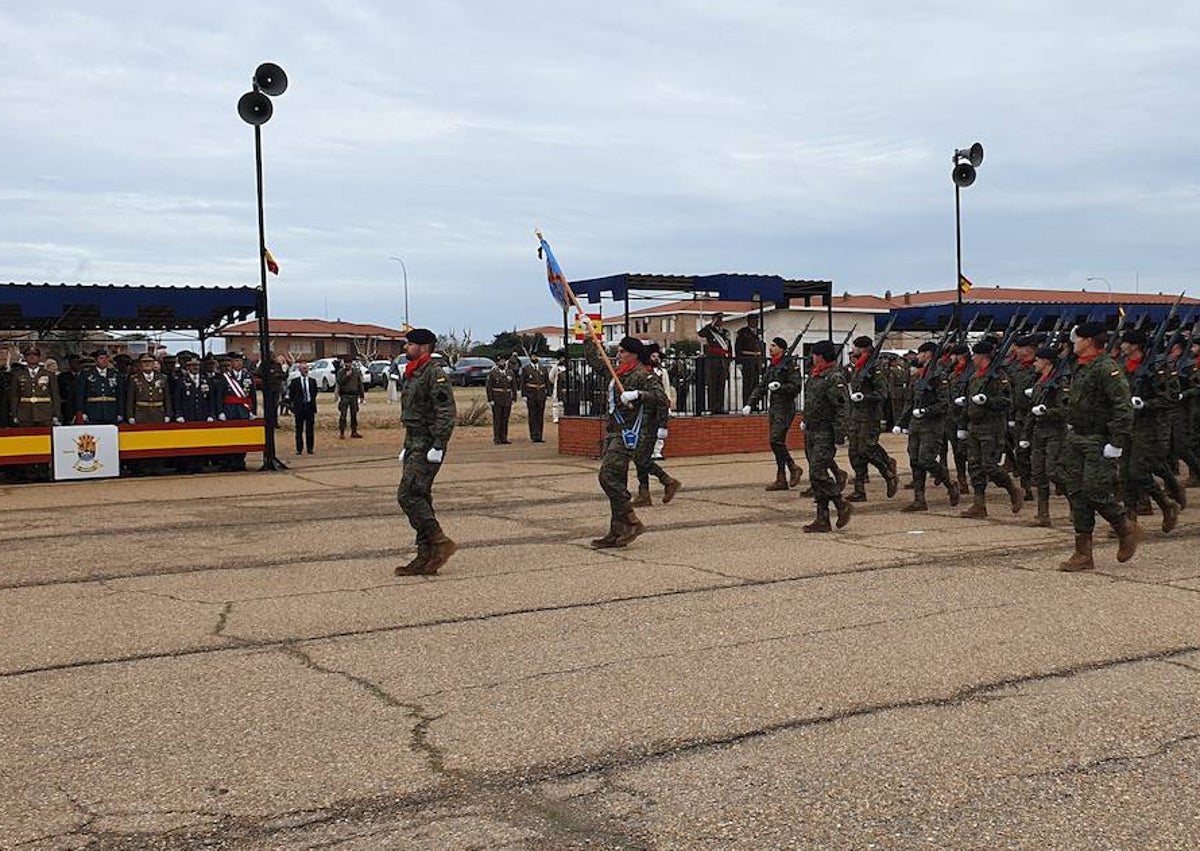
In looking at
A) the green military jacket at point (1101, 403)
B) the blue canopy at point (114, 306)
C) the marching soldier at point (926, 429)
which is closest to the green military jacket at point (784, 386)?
the marching soldier at point (926, 429)

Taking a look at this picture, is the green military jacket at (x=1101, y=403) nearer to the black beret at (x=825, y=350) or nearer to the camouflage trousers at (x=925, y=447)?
the black beret at (x=825, y=350)

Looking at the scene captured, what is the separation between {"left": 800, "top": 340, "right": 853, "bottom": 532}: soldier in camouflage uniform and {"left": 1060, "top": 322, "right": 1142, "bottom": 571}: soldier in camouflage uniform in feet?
8.00

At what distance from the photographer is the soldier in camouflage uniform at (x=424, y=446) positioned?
9539 millimetres

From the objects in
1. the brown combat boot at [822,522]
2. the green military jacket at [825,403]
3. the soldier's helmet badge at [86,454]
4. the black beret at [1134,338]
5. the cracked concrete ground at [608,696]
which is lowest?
the cracked concrete ground at [608,696]

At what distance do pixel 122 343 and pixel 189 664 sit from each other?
65.1 feet

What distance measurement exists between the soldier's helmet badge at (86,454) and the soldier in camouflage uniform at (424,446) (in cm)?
1063

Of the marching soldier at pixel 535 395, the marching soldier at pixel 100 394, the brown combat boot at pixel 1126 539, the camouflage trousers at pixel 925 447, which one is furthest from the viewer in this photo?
the marching soldier at pixel 535 395

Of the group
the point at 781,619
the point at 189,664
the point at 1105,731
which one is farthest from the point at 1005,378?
the point at 189,664

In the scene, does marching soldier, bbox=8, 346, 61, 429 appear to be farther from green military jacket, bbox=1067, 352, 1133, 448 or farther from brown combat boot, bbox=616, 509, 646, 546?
green military jacket, bbox=1067, 352, 1133, 448

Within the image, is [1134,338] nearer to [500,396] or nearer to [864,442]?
[864,442]

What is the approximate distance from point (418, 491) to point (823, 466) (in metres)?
4.06

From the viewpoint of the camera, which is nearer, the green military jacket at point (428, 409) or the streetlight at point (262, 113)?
the green military jacket at point (428, 409)

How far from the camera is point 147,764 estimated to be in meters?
5.14

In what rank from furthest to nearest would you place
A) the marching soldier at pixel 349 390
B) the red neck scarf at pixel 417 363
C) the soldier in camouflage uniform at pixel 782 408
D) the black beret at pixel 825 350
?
the marching soldier at pixel 349 390 → the soldier in camouflage uniform at pixel 782 408 → the black beret at pixel 825 350 → the red neck scarf at pixel 417 363
